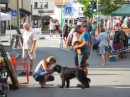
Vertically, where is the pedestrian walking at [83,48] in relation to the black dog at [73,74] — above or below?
above

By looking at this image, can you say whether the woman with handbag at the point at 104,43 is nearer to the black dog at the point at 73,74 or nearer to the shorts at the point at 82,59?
the shorts at the point at 82,59

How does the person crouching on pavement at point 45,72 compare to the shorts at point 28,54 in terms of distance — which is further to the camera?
the shorts at point 28,54

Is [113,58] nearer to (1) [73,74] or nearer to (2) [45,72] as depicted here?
(2) [45,72]

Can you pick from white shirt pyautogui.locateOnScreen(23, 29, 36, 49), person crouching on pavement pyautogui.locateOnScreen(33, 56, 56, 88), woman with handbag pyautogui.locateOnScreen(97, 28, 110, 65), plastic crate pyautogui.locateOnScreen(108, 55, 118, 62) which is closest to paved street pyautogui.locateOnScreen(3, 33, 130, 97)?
person crouching on pavement pyautogui.locateOnScreen(33, 56, 56, 88)

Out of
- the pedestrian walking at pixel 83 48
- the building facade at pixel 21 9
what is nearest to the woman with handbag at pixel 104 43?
the pedestrian walking at pixel 83 48

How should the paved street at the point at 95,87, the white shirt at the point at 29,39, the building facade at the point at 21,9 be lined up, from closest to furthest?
the paved street at the point at 95,87, the white shirt at the point at 29,39, the building facade at the point at 21,9

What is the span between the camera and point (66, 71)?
11.0 meters

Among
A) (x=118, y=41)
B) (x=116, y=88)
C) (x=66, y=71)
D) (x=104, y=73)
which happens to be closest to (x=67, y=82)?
(x=66, y=71)

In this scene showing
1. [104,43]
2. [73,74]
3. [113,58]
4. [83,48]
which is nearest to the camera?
[73,74]

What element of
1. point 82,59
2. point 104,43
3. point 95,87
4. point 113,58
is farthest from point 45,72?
point 113,58

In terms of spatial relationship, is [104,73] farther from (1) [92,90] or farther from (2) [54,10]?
(2) [54,10]

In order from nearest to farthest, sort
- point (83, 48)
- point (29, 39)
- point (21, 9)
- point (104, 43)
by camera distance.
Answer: point (83, 48), point (29, 39), point (104, 43), point (21, 9)

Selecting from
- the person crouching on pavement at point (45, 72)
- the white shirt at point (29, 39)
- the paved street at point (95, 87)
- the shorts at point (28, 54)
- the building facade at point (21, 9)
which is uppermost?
the building facade at point (21, 9)

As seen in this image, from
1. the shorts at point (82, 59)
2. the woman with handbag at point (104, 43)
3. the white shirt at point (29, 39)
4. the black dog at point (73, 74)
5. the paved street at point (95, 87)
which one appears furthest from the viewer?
the woman with handbag at point (104, 43)
